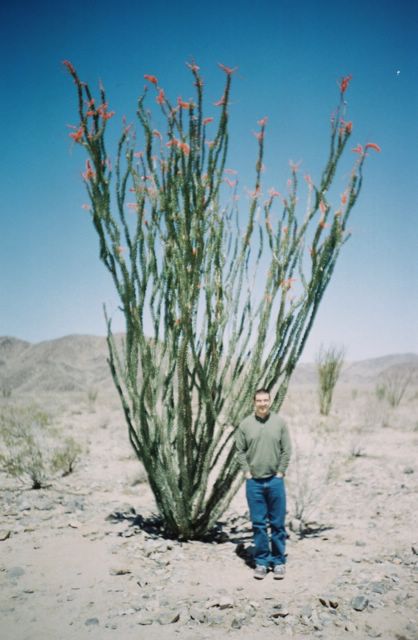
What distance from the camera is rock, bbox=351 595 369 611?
2940 millimetres

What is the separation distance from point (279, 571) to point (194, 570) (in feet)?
2.16

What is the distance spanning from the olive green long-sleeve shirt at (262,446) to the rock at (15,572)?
185cm

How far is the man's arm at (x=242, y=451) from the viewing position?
3.74 metres

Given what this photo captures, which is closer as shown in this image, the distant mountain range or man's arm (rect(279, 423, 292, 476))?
man's arm (rect(279, 423, 292, 476))

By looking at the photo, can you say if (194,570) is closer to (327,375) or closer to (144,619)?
(144,619)

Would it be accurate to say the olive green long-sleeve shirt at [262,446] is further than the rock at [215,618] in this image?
Yes

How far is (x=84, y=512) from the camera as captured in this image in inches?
192

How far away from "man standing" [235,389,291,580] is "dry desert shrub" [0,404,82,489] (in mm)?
3417

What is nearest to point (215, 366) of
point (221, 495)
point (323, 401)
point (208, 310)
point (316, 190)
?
point (208, 310)

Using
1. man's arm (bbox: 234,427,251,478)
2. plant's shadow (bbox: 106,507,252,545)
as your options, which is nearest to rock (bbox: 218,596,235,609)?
man's arm (bbox: 234,427,251,478)

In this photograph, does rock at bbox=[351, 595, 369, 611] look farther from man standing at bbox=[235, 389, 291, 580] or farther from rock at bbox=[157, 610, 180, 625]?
rock at bbox=[157, 610, 180, 625]

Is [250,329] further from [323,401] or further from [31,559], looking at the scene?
[323,401]

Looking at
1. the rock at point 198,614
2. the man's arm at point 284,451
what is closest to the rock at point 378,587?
the man's arm at point 284,451

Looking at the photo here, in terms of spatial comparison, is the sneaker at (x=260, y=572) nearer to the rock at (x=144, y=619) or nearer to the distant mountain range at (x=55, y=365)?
the rock at (x=144, y=619)
